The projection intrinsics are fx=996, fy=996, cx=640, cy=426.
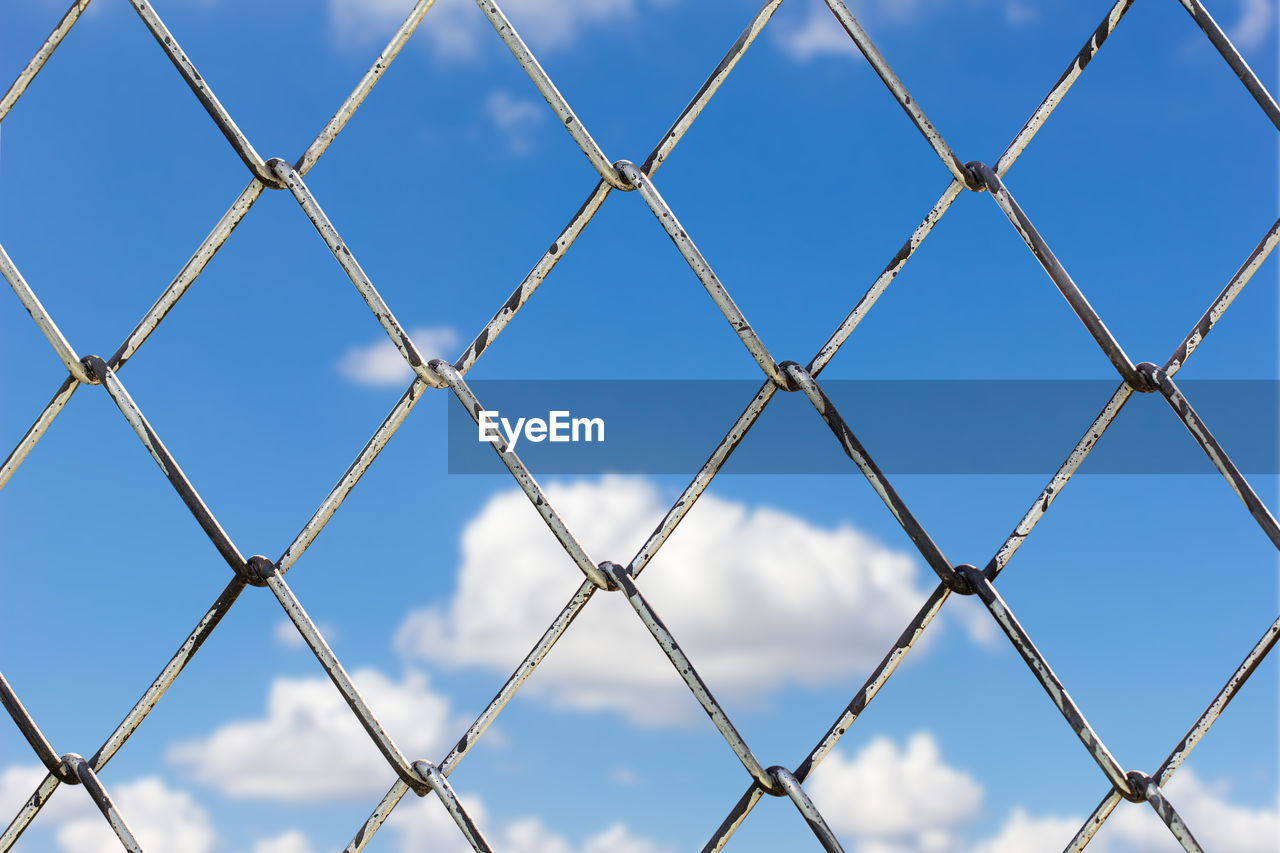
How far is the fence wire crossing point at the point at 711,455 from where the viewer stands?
4.01ft

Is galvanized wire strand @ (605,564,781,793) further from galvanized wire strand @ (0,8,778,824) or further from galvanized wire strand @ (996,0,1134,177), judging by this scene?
galvanized wire strand @ (996,0,1134,177)

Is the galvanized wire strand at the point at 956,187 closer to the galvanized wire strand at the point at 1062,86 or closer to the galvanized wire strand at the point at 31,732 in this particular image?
the galvanized wire strand at the point at 1062,86

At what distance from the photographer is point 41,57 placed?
1.59 m

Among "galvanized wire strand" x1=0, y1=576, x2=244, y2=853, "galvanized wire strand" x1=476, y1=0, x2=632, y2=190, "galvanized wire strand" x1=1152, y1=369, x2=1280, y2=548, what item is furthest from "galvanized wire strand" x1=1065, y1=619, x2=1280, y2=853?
"galvanized wire strand" x1=0, y1=576, x2=244, y2=853

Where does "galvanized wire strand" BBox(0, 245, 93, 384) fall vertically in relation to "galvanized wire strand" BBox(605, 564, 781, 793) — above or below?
above

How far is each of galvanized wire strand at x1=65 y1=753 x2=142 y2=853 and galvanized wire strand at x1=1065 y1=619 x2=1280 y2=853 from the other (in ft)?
4.19

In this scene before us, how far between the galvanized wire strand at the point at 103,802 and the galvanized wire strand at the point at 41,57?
1.04 meters

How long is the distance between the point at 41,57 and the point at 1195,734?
6.36 ft

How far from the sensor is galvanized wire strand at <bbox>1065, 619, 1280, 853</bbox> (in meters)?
1.21

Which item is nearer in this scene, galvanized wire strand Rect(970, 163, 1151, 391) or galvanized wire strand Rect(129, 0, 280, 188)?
galvanized wire strand Rect(970, 163, 1151, 391)

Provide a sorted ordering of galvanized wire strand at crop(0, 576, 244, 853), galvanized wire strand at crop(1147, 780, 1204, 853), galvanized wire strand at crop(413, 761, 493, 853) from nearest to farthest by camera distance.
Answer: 1. galvanized wire strand at crop(1147, 780, 1204, 853)
2. galvanized wire strand at crop(413, 761, 493, 853)
3. galvanized wire strand at crop(0, 576, 244, 853)

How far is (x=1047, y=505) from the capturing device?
1228 mm

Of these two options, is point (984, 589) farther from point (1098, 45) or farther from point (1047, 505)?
point (1098, 45)

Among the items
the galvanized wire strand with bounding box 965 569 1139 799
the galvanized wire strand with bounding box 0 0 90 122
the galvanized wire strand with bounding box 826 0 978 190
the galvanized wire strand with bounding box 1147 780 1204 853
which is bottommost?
the galvanized wire strand with bounding box 1147 780 1204 853
